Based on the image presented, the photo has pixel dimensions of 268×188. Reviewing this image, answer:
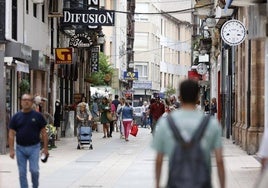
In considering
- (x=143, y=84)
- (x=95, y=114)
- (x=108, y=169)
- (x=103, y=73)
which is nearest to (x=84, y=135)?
(x=108, y=169)

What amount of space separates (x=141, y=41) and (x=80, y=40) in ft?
193

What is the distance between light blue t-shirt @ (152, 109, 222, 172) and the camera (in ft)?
22.1

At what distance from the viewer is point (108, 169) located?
18.5 m

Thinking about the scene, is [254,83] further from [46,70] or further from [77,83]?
[77,83]

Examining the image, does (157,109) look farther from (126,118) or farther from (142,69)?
(142,69)

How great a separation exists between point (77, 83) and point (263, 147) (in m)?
34.4

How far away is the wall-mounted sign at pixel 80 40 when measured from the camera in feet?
114

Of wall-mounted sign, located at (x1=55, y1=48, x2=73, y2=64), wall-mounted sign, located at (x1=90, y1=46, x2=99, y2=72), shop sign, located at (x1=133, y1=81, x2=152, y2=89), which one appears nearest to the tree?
wall-mounted sign, located at (x1=90, y1=46, x2=99, y2=72)

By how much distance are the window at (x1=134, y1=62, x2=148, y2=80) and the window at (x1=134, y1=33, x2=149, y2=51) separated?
178 centimetres

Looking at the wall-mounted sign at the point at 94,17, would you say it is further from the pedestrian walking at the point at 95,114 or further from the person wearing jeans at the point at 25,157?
the person wearing jeans at the point at 25,157

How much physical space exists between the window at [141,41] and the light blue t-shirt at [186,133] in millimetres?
85373

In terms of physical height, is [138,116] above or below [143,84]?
below

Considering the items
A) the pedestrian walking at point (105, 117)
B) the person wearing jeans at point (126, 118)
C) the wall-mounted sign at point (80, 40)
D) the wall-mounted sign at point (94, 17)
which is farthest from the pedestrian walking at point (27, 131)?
the wall-mounted sign at point (80, 40)

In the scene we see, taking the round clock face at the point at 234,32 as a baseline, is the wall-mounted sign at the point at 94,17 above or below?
above
